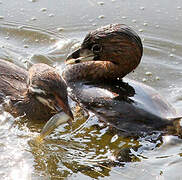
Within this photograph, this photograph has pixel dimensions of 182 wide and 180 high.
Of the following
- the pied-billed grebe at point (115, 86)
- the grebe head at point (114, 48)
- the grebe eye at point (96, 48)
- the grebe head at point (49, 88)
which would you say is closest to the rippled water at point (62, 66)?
the pied-billed grebe at point (115, 86)

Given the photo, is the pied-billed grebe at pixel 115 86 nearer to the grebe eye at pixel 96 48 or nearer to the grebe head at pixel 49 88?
the grebe eye at pixel 96 48

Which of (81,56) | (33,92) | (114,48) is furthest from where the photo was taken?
(81,56)

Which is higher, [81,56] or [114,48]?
[114,48]

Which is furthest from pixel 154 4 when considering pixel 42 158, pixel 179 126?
pixel 42 158

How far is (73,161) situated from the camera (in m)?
6.26

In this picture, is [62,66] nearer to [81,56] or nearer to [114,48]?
[81,56]

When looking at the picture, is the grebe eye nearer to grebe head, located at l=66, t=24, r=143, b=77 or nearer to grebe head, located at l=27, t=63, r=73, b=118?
grebe head, located at l=66, t=24, r=143, b=77

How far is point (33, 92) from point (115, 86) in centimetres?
Result: 122

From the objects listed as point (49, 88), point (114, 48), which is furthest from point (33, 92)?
point (114, 48)

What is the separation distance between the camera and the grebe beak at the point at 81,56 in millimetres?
7492

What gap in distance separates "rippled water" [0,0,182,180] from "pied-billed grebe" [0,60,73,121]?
191mm

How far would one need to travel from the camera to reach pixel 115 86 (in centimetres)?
718

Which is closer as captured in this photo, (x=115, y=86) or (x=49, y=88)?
(x=49, y=88)

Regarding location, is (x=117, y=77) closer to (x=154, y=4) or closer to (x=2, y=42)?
(x=2, y=42)
